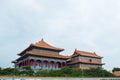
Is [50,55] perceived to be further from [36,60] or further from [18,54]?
[18,54]

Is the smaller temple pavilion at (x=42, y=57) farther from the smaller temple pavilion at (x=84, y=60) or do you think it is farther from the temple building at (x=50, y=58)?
the smaller temple pavilion at (x=84, y=60)

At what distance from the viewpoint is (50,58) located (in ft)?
156

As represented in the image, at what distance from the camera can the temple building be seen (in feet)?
149

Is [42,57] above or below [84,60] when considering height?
above

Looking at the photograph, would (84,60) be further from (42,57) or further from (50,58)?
(42,57)

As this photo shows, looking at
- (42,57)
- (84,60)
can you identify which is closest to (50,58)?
(42,57)

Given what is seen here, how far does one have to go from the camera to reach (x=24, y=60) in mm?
48688

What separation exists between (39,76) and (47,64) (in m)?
15.9

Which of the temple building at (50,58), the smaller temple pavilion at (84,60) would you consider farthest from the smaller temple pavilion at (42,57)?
the smaller temple pavilion at (84,60)

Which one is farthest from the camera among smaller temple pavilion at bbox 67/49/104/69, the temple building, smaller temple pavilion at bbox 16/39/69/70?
smaller temple pavilion at bbox 67/49/104/69

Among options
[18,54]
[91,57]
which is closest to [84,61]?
[91,57]

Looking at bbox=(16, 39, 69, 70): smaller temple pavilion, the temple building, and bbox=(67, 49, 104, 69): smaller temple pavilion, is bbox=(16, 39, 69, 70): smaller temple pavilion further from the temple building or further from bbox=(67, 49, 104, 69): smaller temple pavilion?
bbox=(67, 49, 104, 69): smaller temple pavilion

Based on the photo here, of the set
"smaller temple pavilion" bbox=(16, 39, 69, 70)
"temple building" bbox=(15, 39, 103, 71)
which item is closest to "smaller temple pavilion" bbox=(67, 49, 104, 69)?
"temple building" bbox=(15, 39, 103, 71)

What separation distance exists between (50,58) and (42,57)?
2303 mm
